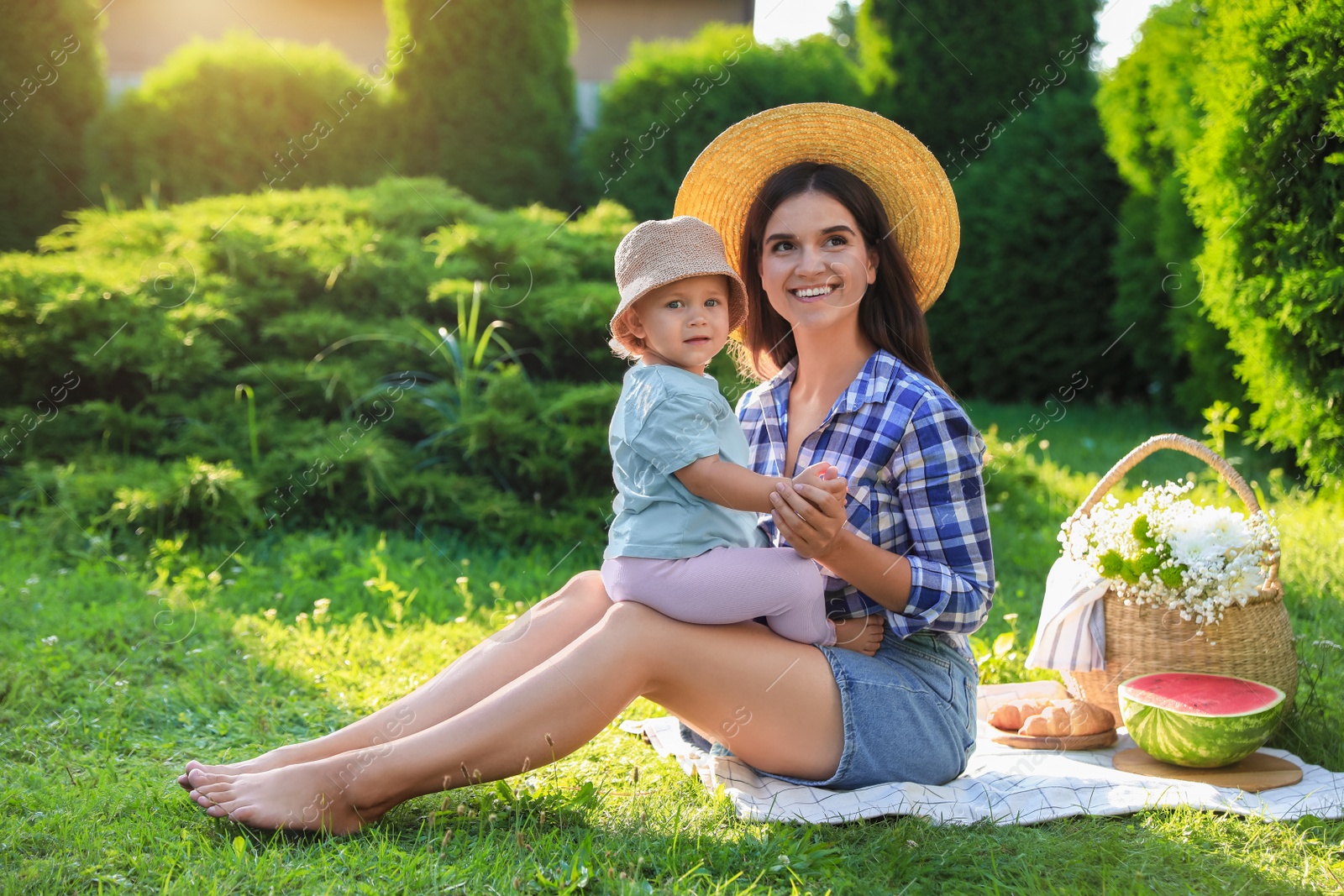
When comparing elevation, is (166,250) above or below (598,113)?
below

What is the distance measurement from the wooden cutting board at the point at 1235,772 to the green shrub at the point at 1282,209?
195 cm

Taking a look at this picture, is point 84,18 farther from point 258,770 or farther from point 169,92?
point 258,770

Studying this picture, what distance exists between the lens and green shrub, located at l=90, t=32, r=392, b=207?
866 cm

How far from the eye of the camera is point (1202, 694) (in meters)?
2.66

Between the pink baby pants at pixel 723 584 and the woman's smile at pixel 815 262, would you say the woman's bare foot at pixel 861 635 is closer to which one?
the pink baby pants at pixel 723 584

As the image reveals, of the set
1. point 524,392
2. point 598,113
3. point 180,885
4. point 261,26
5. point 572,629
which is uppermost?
point 261,26

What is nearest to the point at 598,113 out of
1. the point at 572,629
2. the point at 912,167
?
the point at 912,167

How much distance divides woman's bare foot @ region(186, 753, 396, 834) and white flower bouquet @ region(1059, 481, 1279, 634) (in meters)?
1.90

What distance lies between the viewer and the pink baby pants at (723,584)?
85.6 inches

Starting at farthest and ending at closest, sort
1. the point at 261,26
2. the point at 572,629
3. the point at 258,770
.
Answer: the point at 261,26, the point at 572,629, the point at 258,770

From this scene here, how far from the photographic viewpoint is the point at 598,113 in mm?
9117

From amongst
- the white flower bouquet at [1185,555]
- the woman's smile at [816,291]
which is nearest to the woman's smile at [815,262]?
the woman's smile at [816,291]

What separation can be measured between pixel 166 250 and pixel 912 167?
4.67 metres

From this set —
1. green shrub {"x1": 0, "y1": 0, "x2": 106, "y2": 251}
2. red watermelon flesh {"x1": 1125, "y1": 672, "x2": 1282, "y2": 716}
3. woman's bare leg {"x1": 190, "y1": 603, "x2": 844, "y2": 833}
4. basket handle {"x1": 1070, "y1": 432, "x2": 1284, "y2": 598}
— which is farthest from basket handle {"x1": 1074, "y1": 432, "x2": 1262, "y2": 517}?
green shrub {"x1": 0, "y1": 0, "x2": 106, "y2": 251}
